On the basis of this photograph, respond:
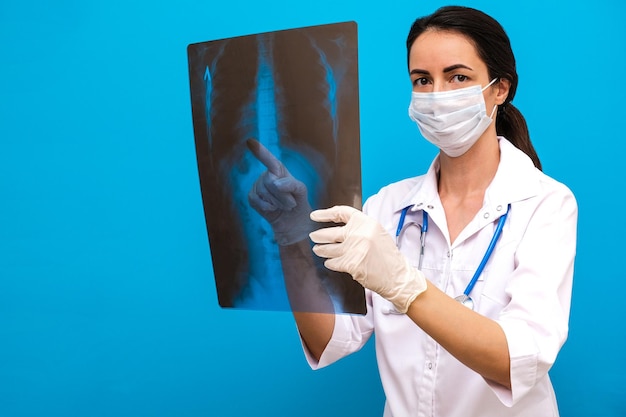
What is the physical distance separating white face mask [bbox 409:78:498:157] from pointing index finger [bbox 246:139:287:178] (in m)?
0.37

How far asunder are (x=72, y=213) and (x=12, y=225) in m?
0.19

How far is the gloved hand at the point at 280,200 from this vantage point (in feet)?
4.09

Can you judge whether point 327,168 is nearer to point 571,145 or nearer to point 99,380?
point 571,145

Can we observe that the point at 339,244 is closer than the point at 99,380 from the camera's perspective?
Yes

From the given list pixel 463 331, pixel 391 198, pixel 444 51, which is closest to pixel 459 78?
pixel 444 51

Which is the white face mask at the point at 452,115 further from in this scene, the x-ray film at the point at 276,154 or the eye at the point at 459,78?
the x-ray film at the point at 276,154

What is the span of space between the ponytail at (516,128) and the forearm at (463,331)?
23.8 inches

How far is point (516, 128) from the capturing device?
1.65 meters

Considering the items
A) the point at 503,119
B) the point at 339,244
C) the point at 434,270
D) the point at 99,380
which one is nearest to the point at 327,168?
the point at 339,244

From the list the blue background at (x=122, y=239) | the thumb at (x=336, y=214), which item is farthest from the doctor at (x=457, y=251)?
the blue background at (x=122, y=239)

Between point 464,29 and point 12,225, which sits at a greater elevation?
point 464,29

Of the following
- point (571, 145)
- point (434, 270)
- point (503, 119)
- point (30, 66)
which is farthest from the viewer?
point (30, 66)

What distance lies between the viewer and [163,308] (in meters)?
2.12

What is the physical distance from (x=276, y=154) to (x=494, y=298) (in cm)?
51
